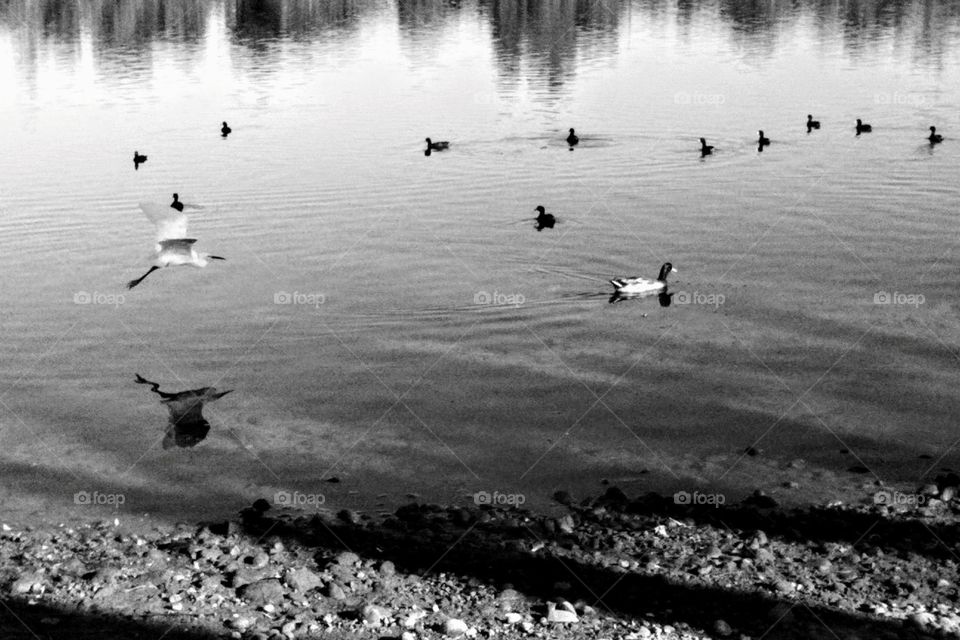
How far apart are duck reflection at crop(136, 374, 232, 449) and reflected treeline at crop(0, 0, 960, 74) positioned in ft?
123

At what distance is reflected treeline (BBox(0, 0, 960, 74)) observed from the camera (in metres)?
61.5

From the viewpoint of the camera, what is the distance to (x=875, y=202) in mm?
28844

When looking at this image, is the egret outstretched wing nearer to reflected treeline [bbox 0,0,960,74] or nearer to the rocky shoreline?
the rocky shoreline

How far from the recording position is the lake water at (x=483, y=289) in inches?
634

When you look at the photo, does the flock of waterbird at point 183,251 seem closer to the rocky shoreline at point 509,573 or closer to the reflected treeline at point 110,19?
the rocky shoreline at point 509,573

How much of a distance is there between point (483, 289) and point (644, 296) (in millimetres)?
3060

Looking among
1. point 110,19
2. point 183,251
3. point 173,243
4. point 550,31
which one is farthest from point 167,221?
point 110,19

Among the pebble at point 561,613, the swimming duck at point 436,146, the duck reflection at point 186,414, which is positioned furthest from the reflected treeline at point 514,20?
the pebble at point 561,613

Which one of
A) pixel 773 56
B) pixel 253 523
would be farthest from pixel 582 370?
pixel 773 56

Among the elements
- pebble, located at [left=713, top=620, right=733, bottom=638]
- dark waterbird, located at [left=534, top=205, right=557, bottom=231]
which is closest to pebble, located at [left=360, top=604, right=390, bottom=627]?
pebble, located at [left=713, top=620, right=733, bottom=638]

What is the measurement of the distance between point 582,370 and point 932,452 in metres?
5.46

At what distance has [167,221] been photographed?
62.1ft

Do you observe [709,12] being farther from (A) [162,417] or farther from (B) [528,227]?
(A) [162,417]

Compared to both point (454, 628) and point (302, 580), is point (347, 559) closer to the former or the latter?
point (302, 580)
